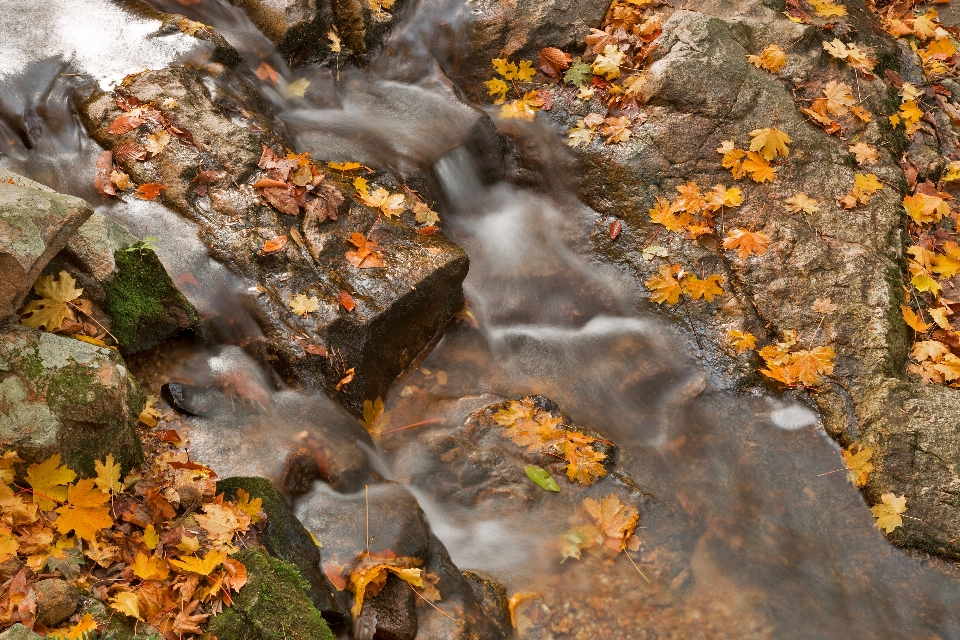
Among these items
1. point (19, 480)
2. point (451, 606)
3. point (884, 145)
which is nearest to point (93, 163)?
point (19, 480)

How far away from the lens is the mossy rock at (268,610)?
260 centimetres

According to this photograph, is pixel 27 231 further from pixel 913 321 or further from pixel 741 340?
pixel 913 321

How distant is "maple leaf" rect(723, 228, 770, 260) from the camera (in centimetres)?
502

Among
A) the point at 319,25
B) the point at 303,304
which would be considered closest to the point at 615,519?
the point at 303,304

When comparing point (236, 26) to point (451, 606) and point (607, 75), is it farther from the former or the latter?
point (451, 606)

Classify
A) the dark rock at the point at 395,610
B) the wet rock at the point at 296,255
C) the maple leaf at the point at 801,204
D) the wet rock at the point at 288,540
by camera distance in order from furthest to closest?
the maple leaf at the point at 801,204 → the wet rock at the point at 296,255 → the dark rock at the point at 395,610 → the wet rock at the point at 288,540

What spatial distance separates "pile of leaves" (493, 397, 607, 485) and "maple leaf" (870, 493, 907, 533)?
1.62m

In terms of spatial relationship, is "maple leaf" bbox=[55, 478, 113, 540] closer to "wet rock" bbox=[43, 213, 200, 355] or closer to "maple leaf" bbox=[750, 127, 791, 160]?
"wet rock" bbox=[43, 213, 200, 355]

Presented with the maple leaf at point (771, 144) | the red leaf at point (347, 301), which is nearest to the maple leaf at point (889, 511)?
the maple leaf at point (771, 144)

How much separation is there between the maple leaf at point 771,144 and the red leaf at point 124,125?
446 cm

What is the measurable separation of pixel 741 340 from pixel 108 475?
387 centimetres

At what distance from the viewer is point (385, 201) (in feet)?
16.0

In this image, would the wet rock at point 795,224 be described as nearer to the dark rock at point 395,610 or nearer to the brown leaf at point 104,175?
the dark rock at point 395,610

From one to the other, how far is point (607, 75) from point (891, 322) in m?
2.99
